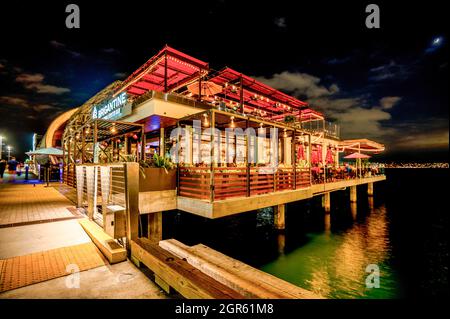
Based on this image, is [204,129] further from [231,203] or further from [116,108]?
[231,203]

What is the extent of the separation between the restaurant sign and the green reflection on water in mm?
10780

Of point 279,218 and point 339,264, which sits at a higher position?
point 279,218

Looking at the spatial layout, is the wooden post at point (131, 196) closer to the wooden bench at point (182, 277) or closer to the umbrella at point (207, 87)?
the wooden bench at point (182, 277)

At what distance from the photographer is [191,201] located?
8047 millimetres

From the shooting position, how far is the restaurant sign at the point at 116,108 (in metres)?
11.5

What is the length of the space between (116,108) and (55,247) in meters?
9.31

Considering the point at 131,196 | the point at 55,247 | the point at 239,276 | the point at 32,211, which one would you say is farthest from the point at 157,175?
the point at 239,276

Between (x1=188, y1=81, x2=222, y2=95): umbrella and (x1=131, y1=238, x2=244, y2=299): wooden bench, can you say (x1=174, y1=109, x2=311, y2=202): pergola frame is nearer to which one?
(x1=188, y1=81, x2=222, y2=95): umbrella

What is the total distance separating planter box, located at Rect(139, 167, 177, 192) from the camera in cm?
799

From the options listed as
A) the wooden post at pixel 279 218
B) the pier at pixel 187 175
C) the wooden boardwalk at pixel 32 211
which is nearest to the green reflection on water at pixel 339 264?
the wooden post at pixel 279 218

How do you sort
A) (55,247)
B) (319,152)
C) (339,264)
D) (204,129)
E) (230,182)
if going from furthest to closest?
(319,152) < (204,129) < (339,264) < (230,182) < (55,247)

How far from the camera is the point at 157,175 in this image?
27.5 feet
